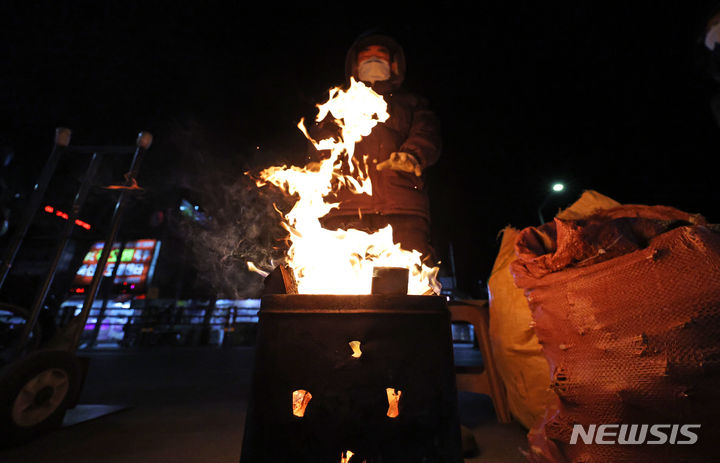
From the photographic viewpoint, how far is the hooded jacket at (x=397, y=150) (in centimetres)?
279

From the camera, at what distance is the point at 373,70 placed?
360cm

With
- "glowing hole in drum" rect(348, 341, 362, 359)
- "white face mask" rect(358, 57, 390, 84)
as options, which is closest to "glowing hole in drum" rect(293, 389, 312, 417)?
"glowing hole in drum" rect(348, 341, 362, 359)

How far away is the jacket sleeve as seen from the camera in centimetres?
304

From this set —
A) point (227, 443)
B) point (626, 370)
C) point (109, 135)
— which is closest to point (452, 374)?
point (626, 370)

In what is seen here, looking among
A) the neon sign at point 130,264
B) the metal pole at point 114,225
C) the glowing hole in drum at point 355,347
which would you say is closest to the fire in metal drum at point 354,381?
the glowing hole in drum at point 355,347

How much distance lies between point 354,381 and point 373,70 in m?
3.57

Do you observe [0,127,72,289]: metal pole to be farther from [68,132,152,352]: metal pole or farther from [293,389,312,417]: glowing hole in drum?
[293,389,312,417]: glowing hole in drum

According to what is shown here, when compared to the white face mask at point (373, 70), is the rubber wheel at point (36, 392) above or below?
below

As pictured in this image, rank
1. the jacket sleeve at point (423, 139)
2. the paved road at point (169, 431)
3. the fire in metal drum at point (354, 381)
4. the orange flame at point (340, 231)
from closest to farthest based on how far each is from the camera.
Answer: the fire in metal drum at point (354, 381), the paved road at point (169, 431), the orange flame at point (340, 231), the jacket sleeve at point (423, 139)

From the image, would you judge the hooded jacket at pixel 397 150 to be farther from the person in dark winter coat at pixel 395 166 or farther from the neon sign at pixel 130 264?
the neon sign at pixel 130 264

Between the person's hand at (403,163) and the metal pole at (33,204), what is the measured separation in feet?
10.7

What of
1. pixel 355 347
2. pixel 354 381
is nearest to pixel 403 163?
pixel 355 347

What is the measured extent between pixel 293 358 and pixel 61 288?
24.0 metres

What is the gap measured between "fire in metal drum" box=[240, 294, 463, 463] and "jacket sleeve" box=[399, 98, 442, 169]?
82.5 inches
